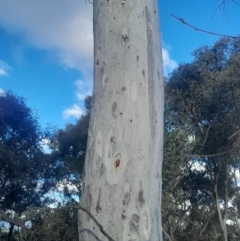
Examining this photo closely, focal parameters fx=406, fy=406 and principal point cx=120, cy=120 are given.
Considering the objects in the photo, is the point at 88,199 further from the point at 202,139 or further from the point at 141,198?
the point at 202,139

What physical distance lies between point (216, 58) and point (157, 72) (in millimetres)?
12581

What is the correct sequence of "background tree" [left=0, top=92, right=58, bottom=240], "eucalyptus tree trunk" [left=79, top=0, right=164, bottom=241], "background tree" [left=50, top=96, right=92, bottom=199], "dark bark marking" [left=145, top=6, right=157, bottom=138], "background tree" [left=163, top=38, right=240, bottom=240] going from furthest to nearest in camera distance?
"background tree" [left=50, top=96, right=92, bottom=199] < "background tree" [left=0, top=92, right=58, bottom=240] < "background tree" [left=163, top=38, right=240, bottom=240] < "dark bark marking" [left=145, top=6, right=157, bottom=138] < "eucalyptus tree trunk" [left=79, top=0, right=164, bottom=241]

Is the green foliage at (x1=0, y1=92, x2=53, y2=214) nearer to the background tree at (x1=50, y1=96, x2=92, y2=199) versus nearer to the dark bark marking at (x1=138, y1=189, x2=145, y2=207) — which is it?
the background tree at (x1=50, y1=96, x2=92, y2=199)

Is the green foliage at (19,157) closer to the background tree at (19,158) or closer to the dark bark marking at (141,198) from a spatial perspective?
the background tree at (19,158)

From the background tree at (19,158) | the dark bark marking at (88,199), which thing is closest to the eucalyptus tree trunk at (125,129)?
the dark bark marking at (88,199)

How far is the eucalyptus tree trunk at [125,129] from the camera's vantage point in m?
1.61

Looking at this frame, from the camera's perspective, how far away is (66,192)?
58.6ft

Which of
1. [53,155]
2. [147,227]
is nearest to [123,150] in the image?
[147,227]

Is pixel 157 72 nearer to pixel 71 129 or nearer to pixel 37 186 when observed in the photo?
pixel 37 186

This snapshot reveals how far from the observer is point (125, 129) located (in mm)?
1680

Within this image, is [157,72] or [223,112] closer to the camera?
[157,72]

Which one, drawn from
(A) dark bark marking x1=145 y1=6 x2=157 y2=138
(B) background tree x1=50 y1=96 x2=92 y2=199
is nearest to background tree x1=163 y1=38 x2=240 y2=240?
(B) background tree x1=50 y1=96 x2=92 y2=199

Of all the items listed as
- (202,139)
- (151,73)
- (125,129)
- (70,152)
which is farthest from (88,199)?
(70,152)

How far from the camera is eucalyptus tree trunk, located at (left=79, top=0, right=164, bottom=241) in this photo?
63.6 inches
